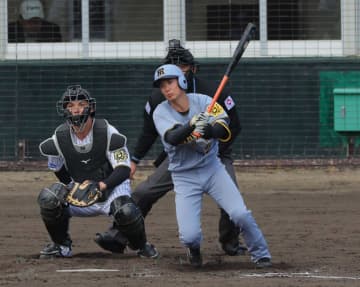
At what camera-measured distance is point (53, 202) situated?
8.00 m

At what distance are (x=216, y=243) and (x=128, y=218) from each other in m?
1.50

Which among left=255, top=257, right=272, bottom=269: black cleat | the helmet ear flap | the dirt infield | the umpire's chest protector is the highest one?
the helmet ear flap

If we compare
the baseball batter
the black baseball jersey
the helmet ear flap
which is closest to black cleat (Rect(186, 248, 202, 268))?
the baseball batter

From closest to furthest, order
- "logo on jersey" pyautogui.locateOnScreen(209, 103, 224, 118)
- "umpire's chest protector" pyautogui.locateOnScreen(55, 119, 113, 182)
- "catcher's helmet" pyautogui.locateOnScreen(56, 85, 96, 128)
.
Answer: "logo on jersey" pyautogui.locateOnScreen(209, 103, 224, 118), "catcher's helmet" pyautogui.locateOnScreen(56, 85, 96, 128), "umpire's chest protector" pyautogui.locateOnScreen(55, 119, 113, 182)

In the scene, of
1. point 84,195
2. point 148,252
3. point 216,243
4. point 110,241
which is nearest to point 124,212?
point 84,195

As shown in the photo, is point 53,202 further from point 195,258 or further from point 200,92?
point 200,92

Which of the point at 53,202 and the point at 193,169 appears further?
the point at 53,202

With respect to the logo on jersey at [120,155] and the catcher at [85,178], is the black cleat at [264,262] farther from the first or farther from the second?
the logo on jersey at [120,155]

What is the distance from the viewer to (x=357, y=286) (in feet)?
22.4

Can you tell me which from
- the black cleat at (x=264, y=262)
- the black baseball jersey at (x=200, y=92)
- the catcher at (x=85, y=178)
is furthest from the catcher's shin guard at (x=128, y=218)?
the black cleat at (x=264, y=262)

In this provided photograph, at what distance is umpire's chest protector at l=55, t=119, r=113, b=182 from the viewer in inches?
321

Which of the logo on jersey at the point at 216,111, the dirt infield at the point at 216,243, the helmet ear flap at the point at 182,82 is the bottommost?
the dirt infield at the point at 216,243

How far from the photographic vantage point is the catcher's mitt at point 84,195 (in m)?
7.93

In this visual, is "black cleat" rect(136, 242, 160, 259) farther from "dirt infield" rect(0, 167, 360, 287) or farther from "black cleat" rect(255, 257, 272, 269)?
"black cleat" rect(255, 257, 272, 269)
